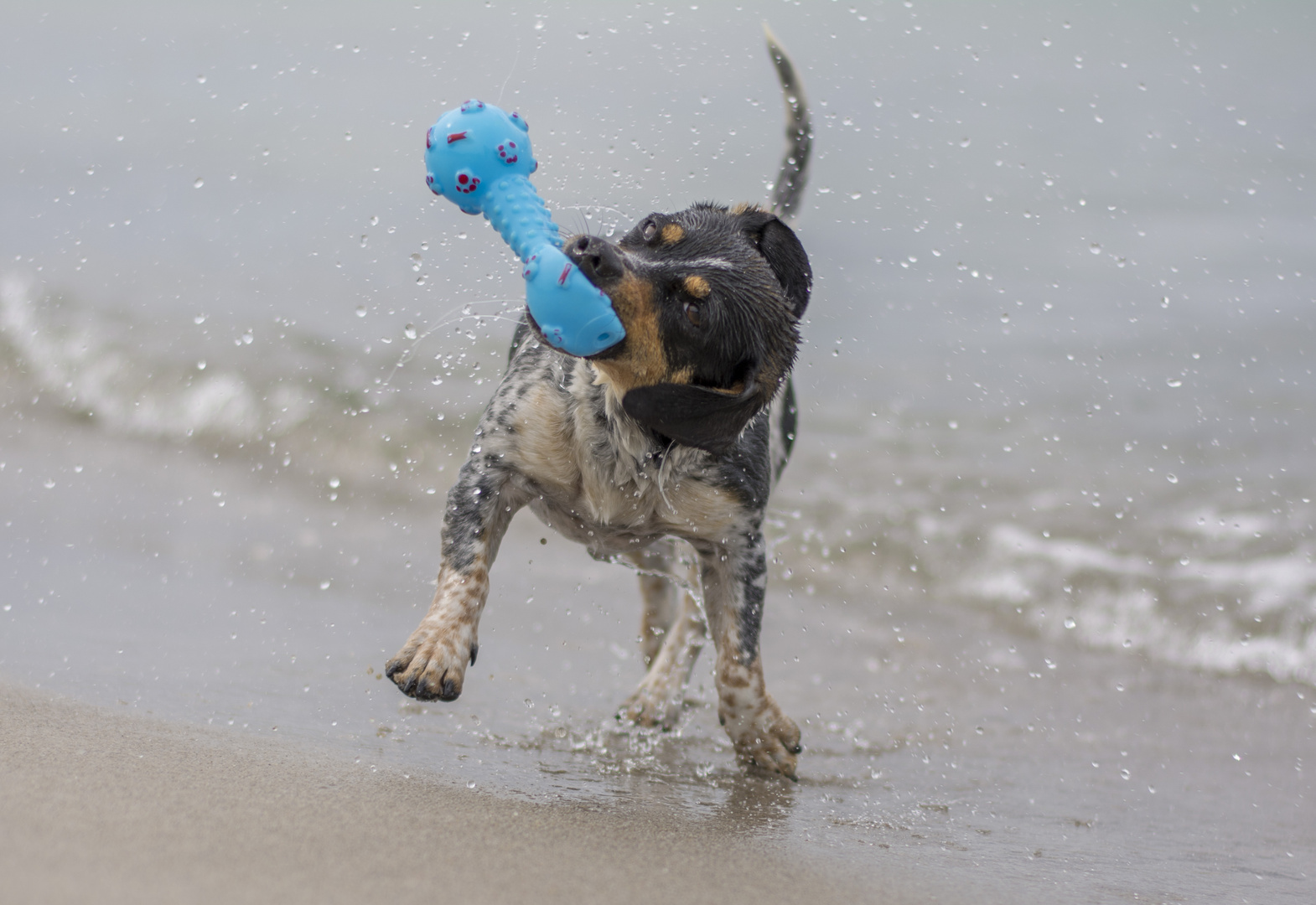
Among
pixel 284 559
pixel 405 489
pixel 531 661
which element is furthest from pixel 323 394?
pixel 531 661

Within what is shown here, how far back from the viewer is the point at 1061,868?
2.65m

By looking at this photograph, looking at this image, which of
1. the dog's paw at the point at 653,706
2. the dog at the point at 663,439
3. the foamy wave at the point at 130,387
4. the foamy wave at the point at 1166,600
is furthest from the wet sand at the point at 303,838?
the foamy wave at the point at 130,387

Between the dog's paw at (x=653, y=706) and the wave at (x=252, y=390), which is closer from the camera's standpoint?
the dog's paw at (x=653, y=706)

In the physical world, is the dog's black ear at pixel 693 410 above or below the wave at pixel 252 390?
below

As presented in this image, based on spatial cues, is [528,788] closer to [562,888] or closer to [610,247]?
[562,888]

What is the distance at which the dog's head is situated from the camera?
2.65m

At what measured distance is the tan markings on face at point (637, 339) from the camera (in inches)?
103

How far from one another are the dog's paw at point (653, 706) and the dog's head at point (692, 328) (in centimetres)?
Answer: 155

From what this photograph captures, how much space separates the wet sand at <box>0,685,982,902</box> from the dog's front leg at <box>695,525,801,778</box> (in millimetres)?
797

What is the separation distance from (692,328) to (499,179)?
60 centimetres

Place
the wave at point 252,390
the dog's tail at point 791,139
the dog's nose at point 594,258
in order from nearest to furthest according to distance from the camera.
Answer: the dog's nose at point 594,258, the dog's tail at point 791,139, the wave at point 252,390

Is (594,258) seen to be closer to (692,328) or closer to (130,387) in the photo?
(692,328)

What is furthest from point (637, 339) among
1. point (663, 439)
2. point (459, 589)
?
point (459, 589)

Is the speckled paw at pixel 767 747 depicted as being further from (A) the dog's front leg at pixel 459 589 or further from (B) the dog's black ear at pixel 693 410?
(B) the dog's black ear at pixel 693 410
